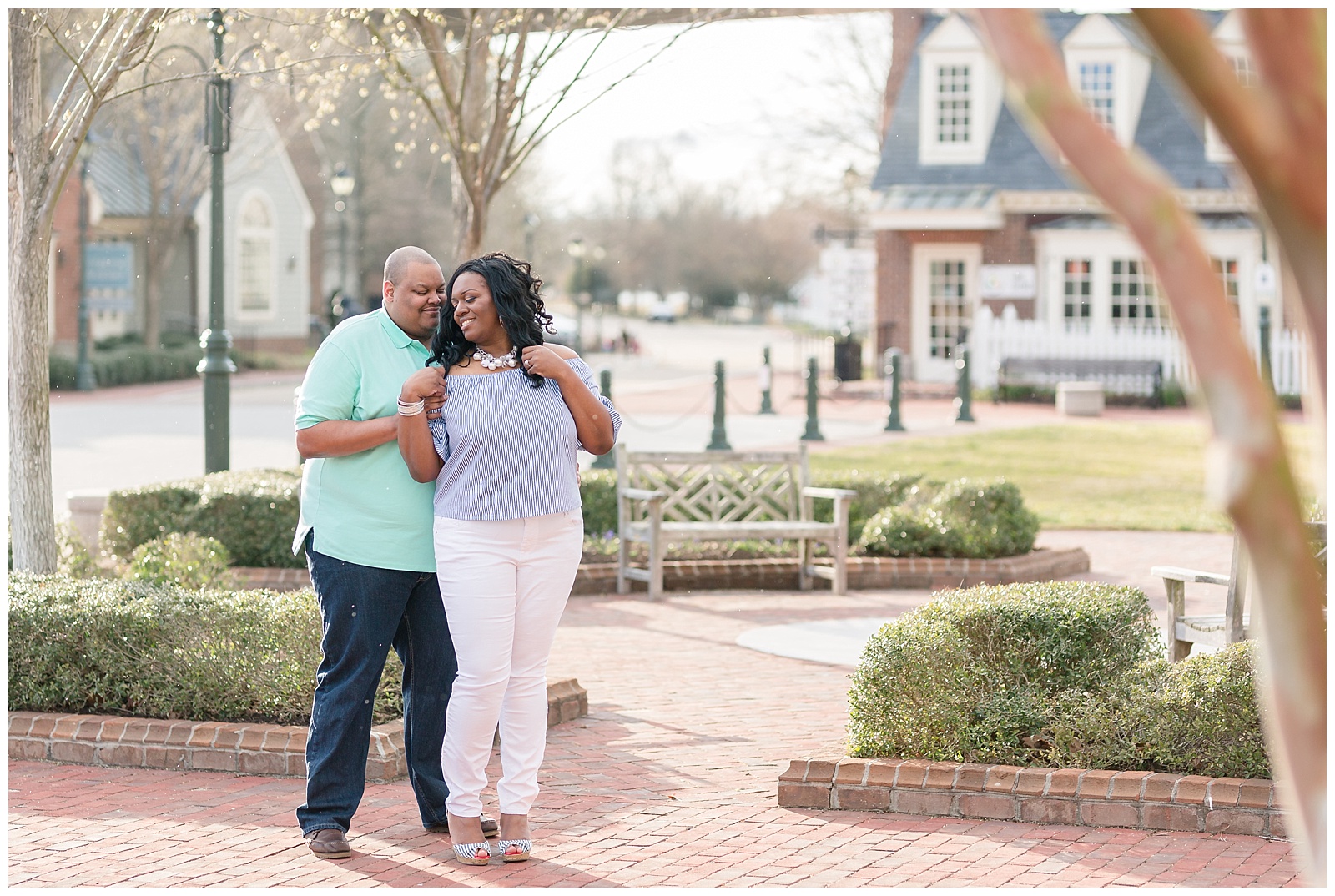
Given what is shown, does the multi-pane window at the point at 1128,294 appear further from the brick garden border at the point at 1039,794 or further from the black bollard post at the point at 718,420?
the brick garden border at the point at 1039,794

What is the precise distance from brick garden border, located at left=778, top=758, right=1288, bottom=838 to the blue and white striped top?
135cm

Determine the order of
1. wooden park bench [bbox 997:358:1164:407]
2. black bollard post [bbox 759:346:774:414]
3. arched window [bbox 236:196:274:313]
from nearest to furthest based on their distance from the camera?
black bollard post [bbox 759:346:774:414]
wooden park bench [bbox 997:358:1164:407]
arched window [bbox 236:196:274:313]

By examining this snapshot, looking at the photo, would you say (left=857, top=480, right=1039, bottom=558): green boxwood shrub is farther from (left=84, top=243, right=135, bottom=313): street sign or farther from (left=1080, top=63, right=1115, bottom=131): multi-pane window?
(left=84, top=243, right=135, bottom=313): street sign

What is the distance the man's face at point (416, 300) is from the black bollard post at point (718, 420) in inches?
505

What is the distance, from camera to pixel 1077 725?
4.74 m

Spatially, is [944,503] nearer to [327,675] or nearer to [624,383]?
[327,675]

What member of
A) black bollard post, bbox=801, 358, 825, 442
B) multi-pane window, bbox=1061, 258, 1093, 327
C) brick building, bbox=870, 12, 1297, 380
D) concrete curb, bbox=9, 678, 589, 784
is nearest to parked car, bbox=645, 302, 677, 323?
brick building, bbox=870, 12, 1297, 380

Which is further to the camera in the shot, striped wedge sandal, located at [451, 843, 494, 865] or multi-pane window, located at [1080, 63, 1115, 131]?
multi-pane window, located at [1080, 63, 1115, 131]

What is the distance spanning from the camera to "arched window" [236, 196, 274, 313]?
38.0 metres

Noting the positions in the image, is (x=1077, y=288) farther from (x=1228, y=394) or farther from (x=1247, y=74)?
(x=1228, y=394)

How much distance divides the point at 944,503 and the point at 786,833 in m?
5.59

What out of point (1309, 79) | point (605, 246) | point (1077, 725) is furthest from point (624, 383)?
point (605, 246)

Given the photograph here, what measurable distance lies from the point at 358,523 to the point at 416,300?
65 cm

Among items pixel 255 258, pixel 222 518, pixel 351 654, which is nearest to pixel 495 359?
pixel 351 654
